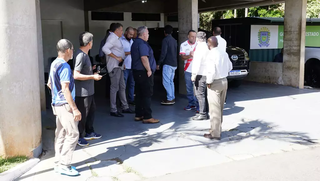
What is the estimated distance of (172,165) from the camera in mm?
4715

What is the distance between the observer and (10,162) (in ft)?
14.9

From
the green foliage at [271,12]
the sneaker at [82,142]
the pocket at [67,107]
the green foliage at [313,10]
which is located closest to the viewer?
the pocket at [67,107]

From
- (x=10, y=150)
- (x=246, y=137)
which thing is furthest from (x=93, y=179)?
(x=246, y=137)

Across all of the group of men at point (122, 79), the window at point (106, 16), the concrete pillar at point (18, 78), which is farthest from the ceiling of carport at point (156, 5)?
the concrete pillar at point (18, 78)

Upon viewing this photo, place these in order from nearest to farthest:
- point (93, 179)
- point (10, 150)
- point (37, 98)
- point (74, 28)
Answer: point (93, 179) < point (10, 150) < point (37, 98) < point (74, 28)

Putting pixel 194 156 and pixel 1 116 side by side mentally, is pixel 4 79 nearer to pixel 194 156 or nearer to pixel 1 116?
pixel 1 116

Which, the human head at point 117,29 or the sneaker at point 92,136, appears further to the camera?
the human head at point 117,29

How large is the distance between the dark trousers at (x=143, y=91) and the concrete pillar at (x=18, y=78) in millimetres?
2190

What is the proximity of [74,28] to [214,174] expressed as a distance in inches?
590

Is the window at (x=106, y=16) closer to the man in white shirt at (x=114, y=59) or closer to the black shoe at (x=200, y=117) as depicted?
the man in white shirt at (x=114, y=59)

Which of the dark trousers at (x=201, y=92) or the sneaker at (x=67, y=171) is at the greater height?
the dark trousers at (x=201, y=92)

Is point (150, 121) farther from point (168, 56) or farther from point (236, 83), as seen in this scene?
point (236, 83)

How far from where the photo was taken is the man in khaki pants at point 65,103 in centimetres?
414

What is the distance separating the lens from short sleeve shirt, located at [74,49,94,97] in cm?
514
